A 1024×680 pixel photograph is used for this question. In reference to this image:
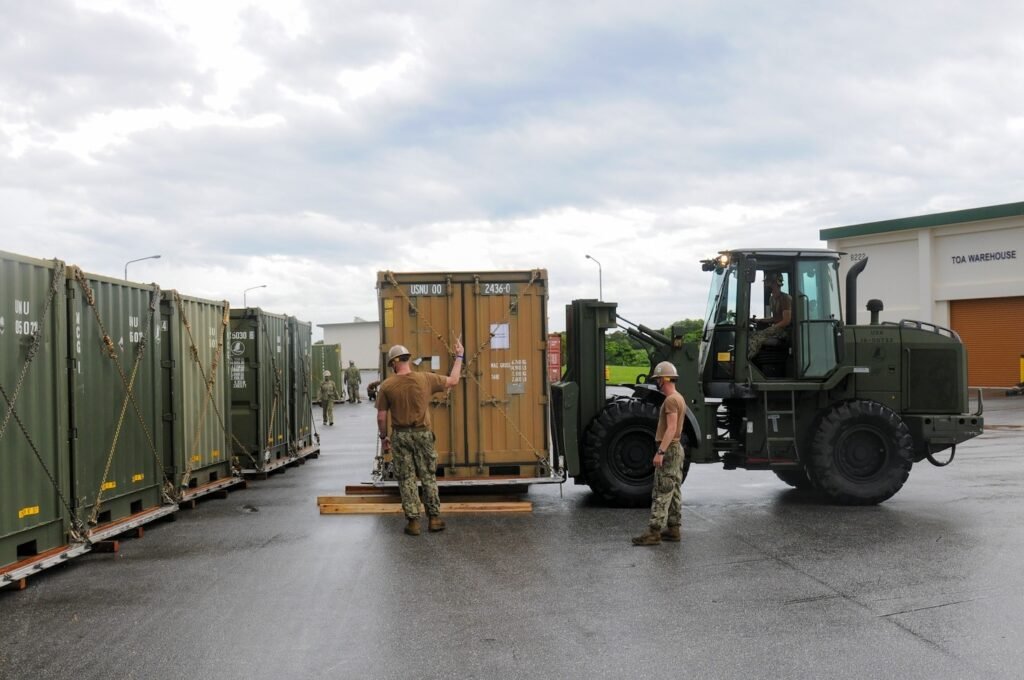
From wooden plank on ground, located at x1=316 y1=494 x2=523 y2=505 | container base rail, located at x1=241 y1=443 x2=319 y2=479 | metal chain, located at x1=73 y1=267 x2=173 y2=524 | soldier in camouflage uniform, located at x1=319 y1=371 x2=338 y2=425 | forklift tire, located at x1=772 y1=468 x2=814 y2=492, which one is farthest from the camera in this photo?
soldier in camouflage uniform, located at x1=319 y1=371 x2=338 y2=425

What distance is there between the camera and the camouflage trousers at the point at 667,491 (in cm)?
891

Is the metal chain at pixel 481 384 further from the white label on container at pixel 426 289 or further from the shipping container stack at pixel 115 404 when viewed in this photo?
the shipping container stack at pixel 115 404

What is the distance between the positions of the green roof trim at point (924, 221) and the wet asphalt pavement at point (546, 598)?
27.3 meters

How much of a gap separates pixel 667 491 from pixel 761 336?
10.8 feet

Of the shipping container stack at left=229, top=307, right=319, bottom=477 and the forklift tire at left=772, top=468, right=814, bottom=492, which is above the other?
the shipping container stack at left=229, top=307, right=319, bottom=477

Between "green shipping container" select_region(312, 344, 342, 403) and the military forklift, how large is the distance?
29.5 metres

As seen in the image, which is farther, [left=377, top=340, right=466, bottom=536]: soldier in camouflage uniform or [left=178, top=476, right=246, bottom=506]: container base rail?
[left=178, top=476, right=246, bottom=506]: container base rail

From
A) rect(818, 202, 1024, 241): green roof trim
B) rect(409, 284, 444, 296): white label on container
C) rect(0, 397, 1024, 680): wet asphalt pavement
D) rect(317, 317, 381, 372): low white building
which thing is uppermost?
rect(818, 202, 1024, 241): green roof trim

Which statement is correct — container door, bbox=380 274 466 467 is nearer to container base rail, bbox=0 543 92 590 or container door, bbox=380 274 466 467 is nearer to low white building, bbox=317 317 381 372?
container base rail, bbox=0 543 92 590

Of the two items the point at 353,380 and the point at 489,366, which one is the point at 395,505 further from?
the point at 353,380

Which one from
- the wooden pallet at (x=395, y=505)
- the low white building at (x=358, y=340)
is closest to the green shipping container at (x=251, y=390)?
the wooden pallet at (x=395, y=505)

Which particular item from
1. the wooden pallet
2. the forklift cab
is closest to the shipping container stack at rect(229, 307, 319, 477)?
the wooden pallet

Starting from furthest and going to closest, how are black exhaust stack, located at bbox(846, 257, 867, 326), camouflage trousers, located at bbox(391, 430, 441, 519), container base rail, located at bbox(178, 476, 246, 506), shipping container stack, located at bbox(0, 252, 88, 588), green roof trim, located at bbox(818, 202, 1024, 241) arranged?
green roof trim, located at bbox(818, 202, 1024, 241) < container base rail, located at bbox(178, 476, 246, 506) < black exhaust stack, located at bbox(846, 257, 867, 326) < camouflage trousers, located at bbox(391, 430, 441, 519) < shipping container stack, located at bbox(0, 252, 88, 588)

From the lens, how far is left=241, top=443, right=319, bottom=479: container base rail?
1473 centimetres
